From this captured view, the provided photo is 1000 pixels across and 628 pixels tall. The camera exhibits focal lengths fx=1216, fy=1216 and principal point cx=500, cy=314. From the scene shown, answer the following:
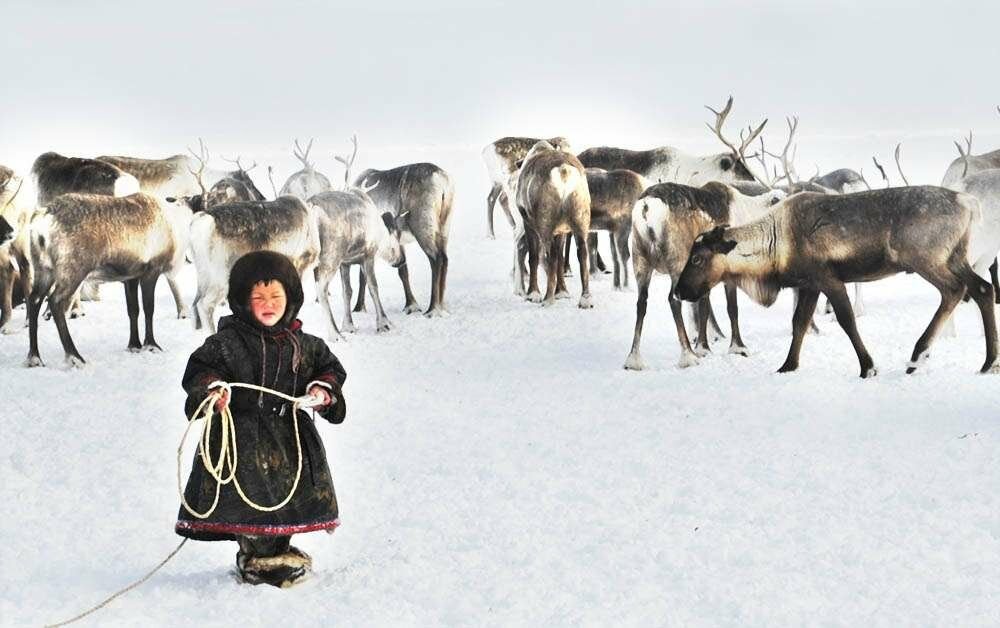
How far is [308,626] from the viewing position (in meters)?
3.76

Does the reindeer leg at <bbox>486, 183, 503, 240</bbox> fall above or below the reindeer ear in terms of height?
below

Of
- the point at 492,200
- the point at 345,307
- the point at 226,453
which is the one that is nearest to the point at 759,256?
the point at 345,307

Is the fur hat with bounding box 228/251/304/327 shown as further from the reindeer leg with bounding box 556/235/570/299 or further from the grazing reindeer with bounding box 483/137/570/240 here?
the grazing reindeer with bounding box 483/137/570/240

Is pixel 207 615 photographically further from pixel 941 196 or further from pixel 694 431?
pixel 941 196

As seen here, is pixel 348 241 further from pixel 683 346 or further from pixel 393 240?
pixel 683 346

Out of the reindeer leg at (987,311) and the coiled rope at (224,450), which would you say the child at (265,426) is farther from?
the reindeer leg at (987,311)

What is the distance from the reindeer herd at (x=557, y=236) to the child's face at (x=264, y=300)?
4.76m

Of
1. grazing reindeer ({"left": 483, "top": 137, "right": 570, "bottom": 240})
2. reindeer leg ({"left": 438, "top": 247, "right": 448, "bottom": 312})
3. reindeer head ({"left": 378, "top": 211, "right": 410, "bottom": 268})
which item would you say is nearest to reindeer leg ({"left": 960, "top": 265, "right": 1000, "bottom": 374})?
reindeer leg ({"left": 438, "top": 247, "right": 448, "bottom": 312})

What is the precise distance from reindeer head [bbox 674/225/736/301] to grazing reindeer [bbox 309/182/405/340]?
3.09 m

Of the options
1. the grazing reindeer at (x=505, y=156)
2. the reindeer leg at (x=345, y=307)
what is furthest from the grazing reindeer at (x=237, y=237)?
the grazing reindeer at (x=505, y=156)

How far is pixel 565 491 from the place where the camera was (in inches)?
211

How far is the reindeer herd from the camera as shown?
793 centimetres

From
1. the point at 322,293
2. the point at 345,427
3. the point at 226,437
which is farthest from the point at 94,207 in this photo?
the point at 226,437

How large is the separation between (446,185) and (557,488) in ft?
23.2
